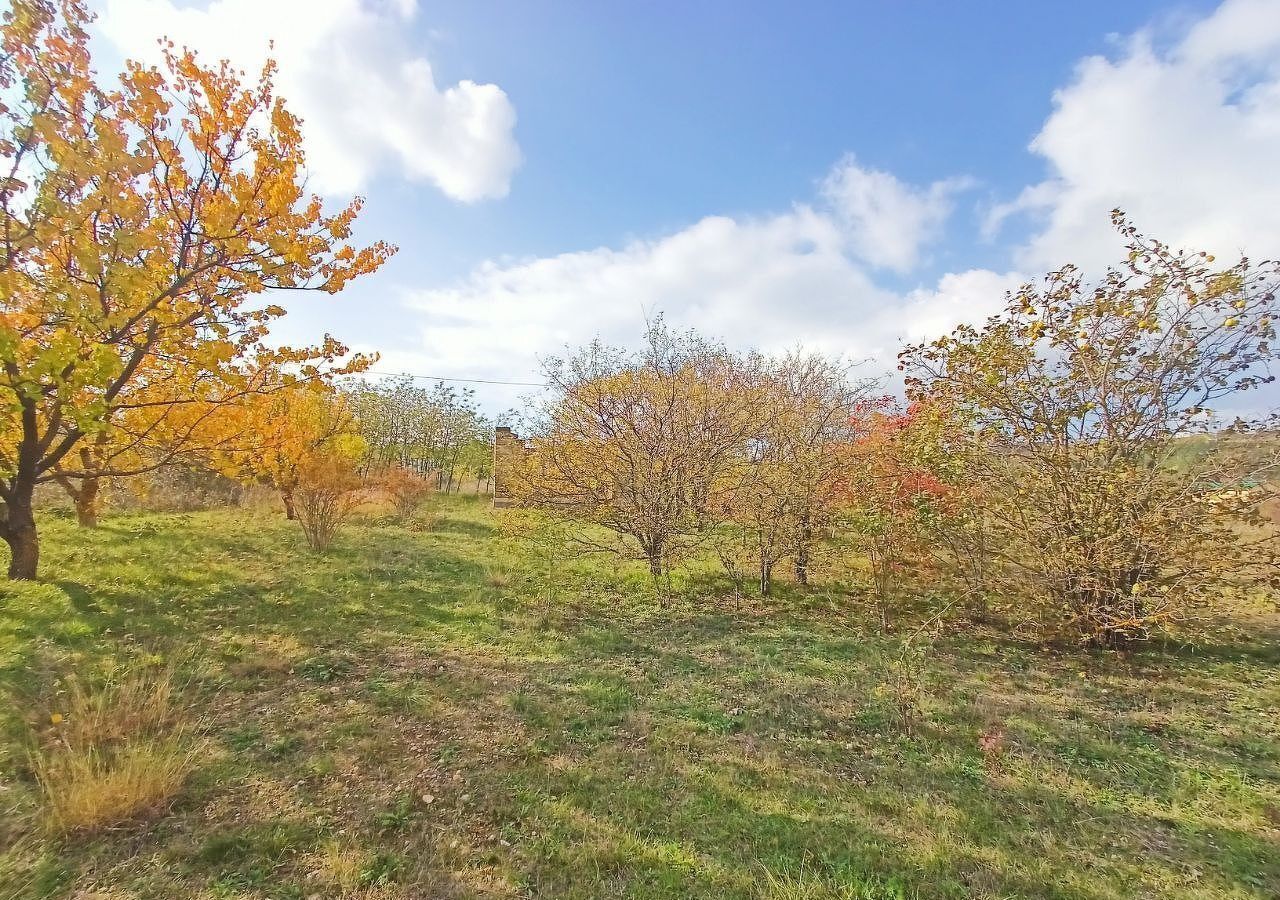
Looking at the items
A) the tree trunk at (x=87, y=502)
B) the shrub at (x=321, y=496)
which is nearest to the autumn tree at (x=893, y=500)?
the shrub at (x=321, y=496)

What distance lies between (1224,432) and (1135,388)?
817 mm

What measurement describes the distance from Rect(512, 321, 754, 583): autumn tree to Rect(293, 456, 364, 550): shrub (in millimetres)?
4490

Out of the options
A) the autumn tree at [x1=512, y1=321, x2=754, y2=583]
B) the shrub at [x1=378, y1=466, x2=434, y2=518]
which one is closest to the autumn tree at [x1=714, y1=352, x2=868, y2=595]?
the autumn tree at [x1=512, y1=321, x2=754, y2=583]

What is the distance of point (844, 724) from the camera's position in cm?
430

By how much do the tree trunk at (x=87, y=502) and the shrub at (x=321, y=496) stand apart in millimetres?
3040

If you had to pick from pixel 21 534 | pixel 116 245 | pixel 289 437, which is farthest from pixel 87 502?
pixel 116 245

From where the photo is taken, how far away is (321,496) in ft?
33.7

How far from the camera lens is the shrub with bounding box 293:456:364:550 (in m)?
10.1

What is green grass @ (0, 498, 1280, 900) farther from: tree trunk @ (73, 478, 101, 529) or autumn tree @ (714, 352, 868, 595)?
tree trunk @ (73, 478, 101, 529)

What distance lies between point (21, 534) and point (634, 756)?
7851mm

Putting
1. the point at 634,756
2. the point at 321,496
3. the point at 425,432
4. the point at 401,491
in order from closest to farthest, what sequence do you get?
1. the point at 634,756
2. the point at 321,496
3. the point at 401,491
4. the point at 425,432

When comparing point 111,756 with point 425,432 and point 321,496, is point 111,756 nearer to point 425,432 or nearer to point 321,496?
point 321,496

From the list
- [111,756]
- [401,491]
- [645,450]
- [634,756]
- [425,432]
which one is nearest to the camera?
[111,756]

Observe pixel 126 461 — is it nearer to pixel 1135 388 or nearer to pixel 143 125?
pixel 143 125
